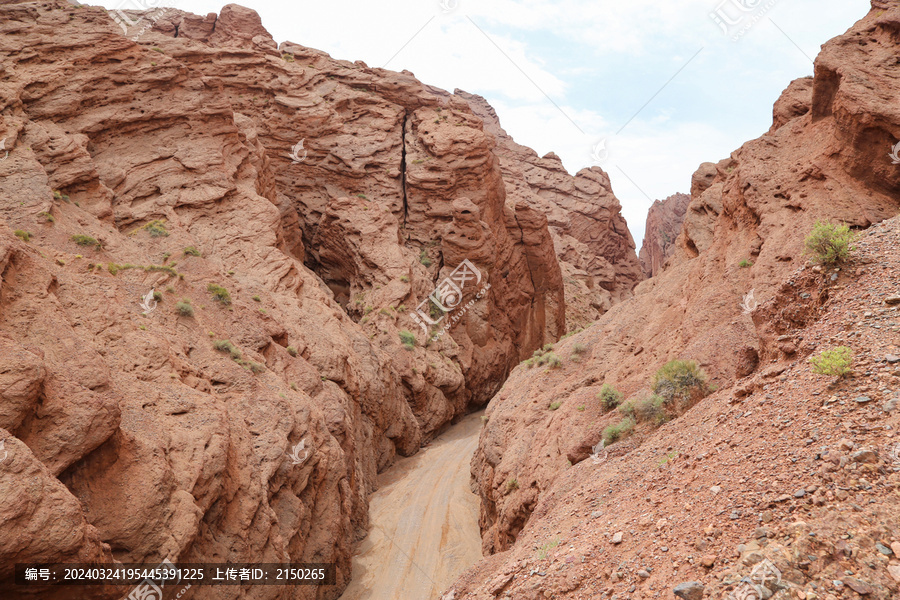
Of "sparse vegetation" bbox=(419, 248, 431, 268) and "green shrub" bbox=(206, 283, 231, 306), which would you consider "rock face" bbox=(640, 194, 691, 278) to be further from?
"green shrub" bbox=(206, 283, 231, 306)

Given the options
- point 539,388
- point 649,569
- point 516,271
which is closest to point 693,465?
point 649,569

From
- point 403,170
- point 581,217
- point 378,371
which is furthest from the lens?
point 581,217

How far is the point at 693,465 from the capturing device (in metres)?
8.05

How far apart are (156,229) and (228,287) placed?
4155mm

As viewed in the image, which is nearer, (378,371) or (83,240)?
(83,240)

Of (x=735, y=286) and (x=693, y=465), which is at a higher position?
(x=735, y=286)

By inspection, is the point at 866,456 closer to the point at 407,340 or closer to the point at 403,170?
the point at 407,340

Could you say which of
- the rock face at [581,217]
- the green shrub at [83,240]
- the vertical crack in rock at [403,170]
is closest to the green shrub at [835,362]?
the green shrub at [83,240]

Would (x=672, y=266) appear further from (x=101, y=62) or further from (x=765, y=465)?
(x=101, y=62)

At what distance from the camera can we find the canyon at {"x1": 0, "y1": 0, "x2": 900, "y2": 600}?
6.84 meters

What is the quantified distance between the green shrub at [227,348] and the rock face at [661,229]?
71.5 meters

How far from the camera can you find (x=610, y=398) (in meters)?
13.5

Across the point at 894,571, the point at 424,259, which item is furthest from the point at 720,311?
the point at 424,259

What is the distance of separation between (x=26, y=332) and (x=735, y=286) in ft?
53.4
